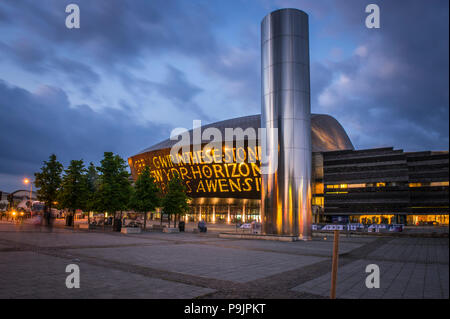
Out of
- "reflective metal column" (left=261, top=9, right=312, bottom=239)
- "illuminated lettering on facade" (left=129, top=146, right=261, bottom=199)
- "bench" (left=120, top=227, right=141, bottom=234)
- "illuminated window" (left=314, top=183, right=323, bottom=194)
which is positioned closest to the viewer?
"reflective metal column" (left=261, top=9, right=312, bottom=239)

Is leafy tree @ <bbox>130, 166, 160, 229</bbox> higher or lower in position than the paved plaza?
higher

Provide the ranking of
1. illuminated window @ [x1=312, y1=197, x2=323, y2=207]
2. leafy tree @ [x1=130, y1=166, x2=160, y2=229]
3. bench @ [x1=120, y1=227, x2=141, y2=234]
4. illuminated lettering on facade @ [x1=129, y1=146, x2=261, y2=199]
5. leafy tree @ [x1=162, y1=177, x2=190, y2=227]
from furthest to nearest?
illuminated window @ [x1=312, y1=197, x2=323, y2=207] < illuminated lettering on facade @ [x1=129, y1=146, x2=261, y2=199] < leafy tree @ [x1=162, y1=177, x2=190, y2=227] < leafy tree @ [x1=130, y1=166, x2=160, y2=229] < bench @ [x1=120, y1=227, x2=141, y2=234]

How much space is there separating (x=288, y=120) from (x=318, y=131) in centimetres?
6458

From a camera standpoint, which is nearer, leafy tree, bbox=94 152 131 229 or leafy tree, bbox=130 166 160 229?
leafy tree, bbox=94 152 131 229

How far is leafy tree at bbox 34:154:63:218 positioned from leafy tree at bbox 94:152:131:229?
1349 cm

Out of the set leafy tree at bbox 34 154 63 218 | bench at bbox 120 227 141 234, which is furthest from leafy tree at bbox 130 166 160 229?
leafy tree at bbox 34 154 63 218

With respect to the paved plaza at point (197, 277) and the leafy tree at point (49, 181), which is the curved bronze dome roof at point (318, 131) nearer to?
the leafy tree at point (49, 181)

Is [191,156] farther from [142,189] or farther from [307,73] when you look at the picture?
[307,73]

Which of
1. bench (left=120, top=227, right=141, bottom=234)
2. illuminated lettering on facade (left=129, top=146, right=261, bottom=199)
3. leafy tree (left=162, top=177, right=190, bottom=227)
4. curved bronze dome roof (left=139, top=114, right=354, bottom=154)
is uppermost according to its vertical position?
curved bronze dome roof (left=139, top=114, right=354, bottom=154)

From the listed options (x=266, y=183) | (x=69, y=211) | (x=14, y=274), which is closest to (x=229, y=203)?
(x=69, y=211)

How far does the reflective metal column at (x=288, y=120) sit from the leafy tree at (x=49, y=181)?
1345 inches

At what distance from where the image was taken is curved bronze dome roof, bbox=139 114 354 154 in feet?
275

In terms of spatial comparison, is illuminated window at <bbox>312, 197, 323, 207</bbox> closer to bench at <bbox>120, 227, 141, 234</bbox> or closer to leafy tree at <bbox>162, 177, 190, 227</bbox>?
leafy tree at <bbox>162, 177, 190, 227</bbox>

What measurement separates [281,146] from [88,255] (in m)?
18.5
